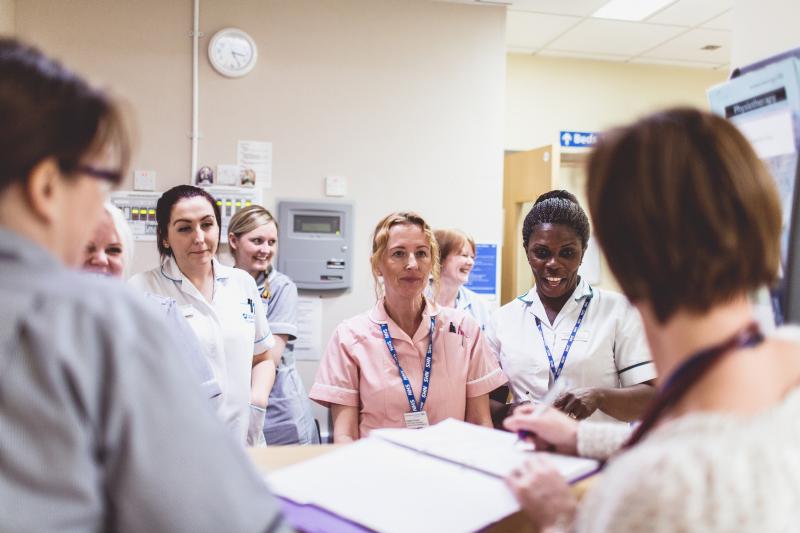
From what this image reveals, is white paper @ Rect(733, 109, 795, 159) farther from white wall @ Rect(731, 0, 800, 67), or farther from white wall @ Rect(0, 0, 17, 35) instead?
white wall @ Rect(0, 0, 17, 35)

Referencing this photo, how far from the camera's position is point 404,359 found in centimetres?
183

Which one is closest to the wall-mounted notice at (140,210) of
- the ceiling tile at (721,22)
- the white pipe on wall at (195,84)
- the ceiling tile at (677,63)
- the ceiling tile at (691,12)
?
the white pipe on wall at (195,84)

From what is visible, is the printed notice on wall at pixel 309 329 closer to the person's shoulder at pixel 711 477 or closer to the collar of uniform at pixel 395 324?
the collar of uniform at pixel 395 324

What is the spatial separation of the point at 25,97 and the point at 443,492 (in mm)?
807

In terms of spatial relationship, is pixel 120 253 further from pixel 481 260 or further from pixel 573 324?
pixel 481 260

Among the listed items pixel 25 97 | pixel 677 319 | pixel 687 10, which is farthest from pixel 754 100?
pixel 687 10

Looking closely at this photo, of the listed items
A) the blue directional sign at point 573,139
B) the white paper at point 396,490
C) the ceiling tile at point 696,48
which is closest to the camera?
the white paper at point 396,490

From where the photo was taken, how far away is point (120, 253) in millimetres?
1688

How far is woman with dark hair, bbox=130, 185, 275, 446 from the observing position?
77.4 inches

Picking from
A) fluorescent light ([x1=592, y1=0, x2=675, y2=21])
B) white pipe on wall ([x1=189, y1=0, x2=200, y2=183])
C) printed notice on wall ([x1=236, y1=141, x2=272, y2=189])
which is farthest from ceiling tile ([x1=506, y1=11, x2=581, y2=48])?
white pipe on wall ([x1=189, y1=0, x2=200, y2=183])

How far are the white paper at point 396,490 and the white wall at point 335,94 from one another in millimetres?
2432

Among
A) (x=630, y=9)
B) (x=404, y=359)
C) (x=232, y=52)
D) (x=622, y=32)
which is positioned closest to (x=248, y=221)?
(x=232, y=52)

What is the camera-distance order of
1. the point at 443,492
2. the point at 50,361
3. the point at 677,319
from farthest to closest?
1. the point at 443,492
2. the point at 677,319
3. the point at 50,361

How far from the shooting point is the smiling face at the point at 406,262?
6.32 feet
